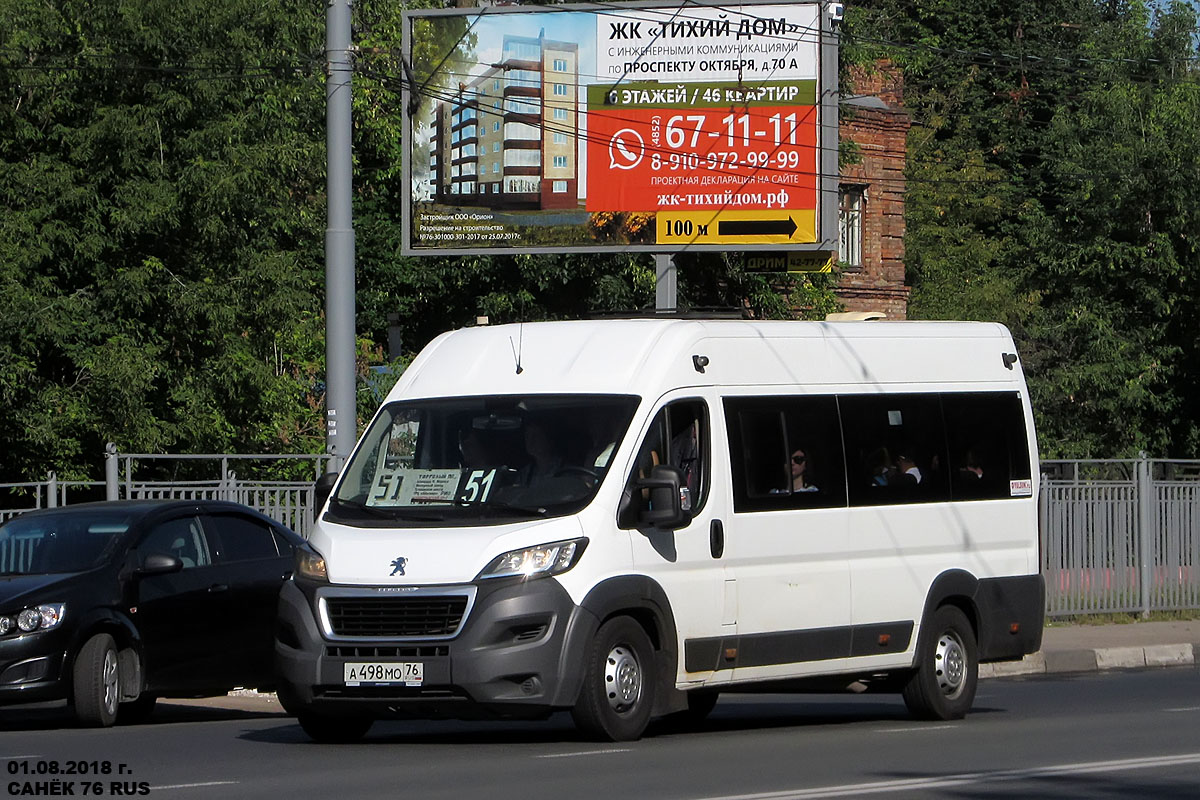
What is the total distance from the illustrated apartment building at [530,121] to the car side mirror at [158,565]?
1015 centimetres

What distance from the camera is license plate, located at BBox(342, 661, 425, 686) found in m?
10.5

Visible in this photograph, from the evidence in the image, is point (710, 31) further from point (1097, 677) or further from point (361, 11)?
point (361, 11)

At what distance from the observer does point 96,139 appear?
920 inches

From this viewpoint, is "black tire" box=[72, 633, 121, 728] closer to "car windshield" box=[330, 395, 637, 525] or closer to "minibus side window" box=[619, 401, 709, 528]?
"car windshield" box=[330, 395, 637, 525]

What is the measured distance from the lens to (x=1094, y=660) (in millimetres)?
19078

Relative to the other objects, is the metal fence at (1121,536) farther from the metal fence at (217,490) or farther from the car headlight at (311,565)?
the car headlight at (311,565)

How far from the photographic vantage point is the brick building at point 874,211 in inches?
1539

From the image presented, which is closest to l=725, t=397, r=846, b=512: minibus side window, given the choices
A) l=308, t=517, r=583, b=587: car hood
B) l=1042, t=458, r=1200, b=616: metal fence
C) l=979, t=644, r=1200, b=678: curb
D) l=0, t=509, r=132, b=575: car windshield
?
l=308, t=517, r=583, b=587: car hood

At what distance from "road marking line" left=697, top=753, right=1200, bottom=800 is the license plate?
7.64 feet

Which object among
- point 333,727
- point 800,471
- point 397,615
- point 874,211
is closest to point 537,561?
point 397,615

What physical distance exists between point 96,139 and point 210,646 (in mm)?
11495

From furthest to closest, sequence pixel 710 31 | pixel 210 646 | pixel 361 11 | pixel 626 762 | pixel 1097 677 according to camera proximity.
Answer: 1. pixel 361 11
2. pixel 710 31
3. pixel 1097 677
4. pixel 210 646
5. pixel 626 762

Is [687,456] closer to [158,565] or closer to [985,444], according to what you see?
[985,444]

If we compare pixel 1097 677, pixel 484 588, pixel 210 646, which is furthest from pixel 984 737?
pixel 1097 677
